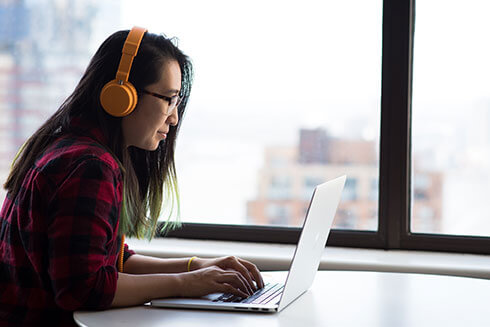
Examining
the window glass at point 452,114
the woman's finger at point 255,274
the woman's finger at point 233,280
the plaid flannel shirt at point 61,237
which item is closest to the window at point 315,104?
the window glass at point 452,114

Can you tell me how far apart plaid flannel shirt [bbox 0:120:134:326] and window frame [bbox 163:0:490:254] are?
117cm

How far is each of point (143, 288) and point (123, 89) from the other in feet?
1.30

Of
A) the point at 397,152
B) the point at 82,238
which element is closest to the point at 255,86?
the point at 397,152

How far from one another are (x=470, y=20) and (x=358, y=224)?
765 millimetres

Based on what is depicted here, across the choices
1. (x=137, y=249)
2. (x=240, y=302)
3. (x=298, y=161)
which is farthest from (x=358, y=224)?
(x=240, y=302)

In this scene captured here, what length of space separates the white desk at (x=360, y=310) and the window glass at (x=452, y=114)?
0.65 m

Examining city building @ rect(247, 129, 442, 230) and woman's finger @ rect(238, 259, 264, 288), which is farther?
city building @ rect(247, 129, 442, 230)

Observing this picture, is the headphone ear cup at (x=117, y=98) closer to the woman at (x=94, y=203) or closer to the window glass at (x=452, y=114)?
the woman at (x=94, y=203)

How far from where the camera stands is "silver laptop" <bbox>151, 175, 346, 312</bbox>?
3.96 feet

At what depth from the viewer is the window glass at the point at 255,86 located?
2.25 meters

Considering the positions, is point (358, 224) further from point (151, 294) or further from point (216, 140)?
point (151, 294)

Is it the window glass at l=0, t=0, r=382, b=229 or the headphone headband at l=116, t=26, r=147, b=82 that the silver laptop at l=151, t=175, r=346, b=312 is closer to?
the headphone headband at l=116, t=26, r=147, b=82

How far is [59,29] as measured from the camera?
8.18 ft

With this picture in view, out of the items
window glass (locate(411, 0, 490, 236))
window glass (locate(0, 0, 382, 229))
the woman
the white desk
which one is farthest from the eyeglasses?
window glass (locate(411, 0, 490, 236))
